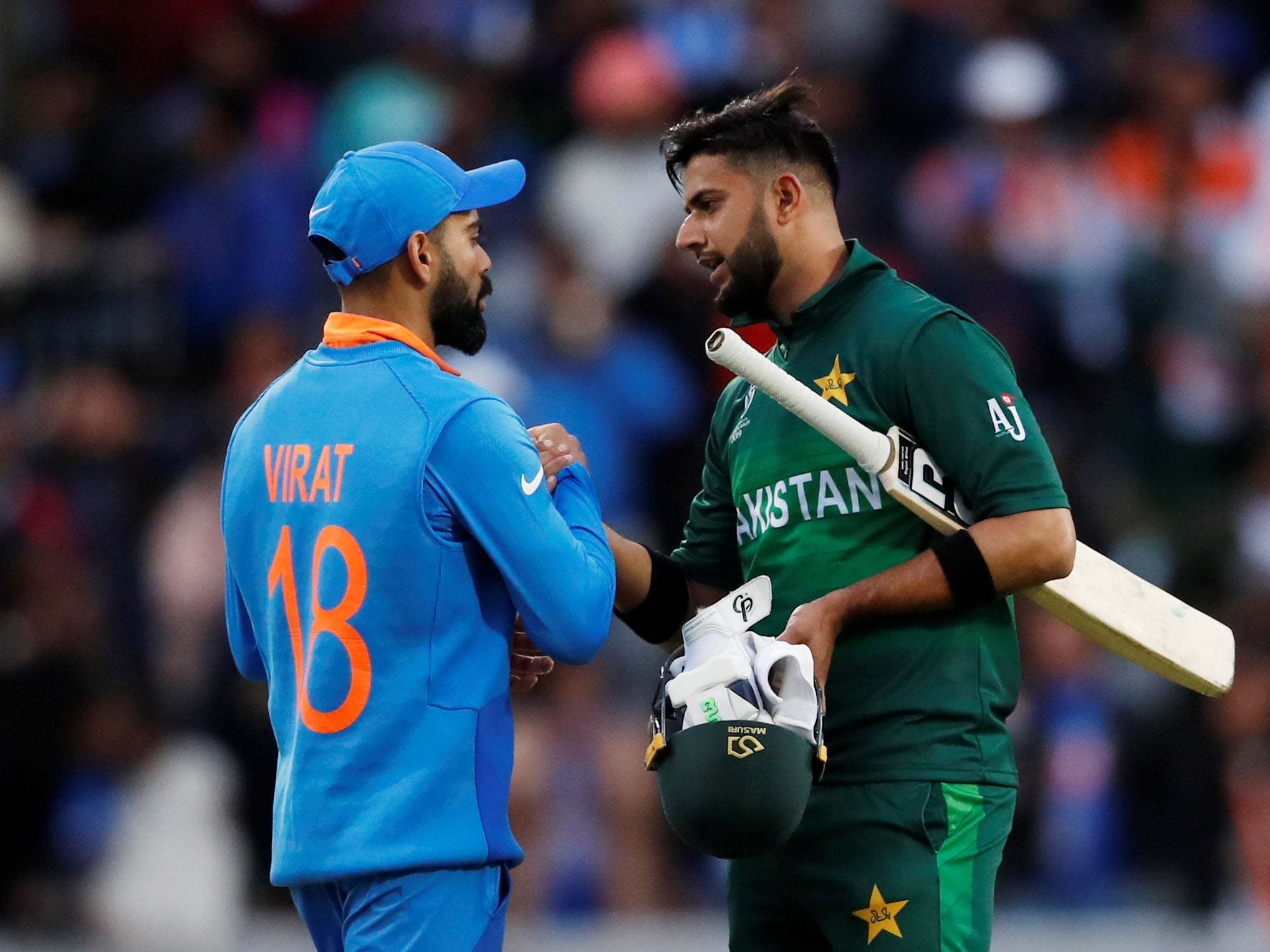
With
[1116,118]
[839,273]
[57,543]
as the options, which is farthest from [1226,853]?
[57,543]

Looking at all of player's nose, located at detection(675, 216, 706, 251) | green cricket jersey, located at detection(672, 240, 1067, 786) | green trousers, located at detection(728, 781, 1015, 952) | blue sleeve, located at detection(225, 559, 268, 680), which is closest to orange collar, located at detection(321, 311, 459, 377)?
blue sleeve, located at detection(225, 559, 268, 680)

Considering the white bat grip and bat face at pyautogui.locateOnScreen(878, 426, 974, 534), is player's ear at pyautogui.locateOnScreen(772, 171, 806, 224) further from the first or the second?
bat face at pyautogui.locateOnScreen(878, 426, 974, 534)

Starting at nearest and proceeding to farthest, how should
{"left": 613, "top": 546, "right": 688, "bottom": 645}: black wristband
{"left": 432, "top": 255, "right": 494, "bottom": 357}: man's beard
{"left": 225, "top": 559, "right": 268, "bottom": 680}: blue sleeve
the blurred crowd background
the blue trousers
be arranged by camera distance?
the blue trousers < {"left": 432, "top": 255, "right": 494, "bottom": 357}: man's beard < {"left": 225, "top": 559, "right": 268, "bottom": 680}: blue sleeve < {"left": 613, "top": 546, "right": 688, "bottom": 645}: black wristband < the blurred crowd background

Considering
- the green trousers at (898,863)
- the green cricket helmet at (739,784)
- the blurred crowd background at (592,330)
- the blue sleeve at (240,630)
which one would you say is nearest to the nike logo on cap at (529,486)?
the green cricket helmet at (739,784)

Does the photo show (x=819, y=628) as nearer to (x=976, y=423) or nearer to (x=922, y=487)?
(x=922, y=487)

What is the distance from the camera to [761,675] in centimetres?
401

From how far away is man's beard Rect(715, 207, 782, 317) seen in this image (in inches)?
177

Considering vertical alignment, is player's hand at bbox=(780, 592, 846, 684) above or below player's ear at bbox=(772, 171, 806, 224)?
below

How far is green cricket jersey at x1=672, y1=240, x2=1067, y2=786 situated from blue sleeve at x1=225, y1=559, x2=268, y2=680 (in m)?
1.10

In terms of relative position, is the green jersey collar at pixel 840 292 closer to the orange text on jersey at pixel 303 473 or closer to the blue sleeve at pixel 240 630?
the orange text on jersey at pixel 303 473

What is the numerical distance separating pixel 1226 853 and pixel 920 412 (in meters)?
4.86

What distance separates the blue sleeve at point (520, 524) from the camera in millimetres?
3811

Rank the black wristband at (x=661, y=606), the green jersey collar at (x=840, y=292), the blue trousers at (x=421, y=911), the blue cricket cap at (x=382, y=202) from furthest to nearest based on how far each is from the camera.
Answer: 1. the black wristband at (x=661, y=606)
2. the green jersey collar at (x=840, y=292)
3. the blue cricket cap at (x=382, y=202)
4. the blue trousers at (x=421, y=911)

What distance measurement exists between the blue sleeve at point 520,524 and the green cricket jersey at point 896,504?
681 millimetres
